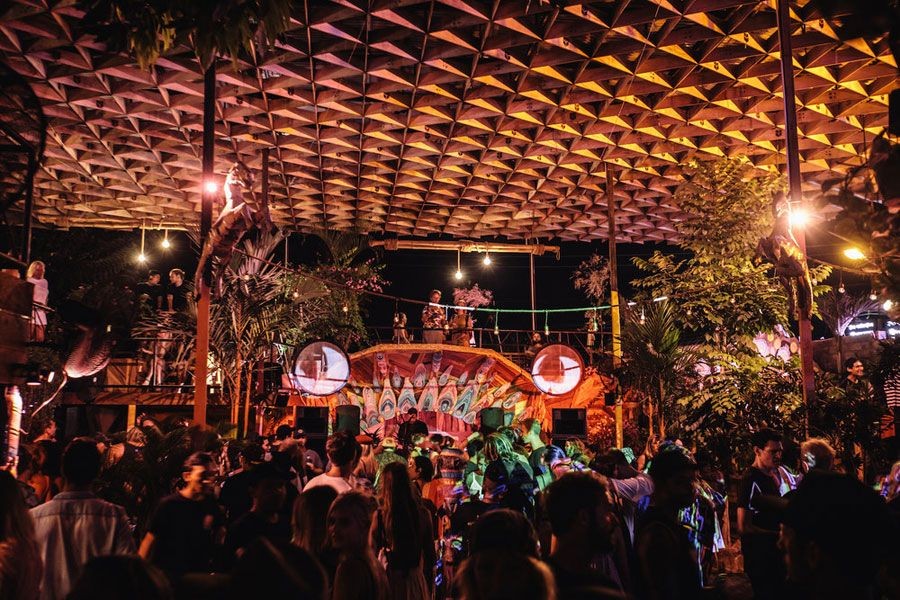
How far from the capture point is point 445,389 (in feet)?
59.4

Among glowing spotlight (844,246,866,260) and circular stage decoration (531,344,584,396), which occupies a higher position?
glowing spotlight (844,246,866,260)

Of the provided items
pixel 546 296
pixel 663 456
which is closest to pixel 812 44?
pixel 663 456

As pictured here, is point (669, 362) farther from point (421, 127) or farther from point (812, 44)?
point (421, 127)

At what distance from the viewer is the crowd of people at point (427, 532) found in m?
1.81

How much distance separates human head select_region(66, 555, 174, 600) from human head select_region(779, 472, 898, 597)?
158 centimetres

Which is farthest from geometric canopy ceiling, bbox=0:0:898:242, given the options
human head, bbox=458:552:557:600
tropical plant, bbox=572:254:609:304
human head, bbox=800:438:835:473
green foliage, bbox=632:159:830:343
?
human head, bbox=458:552:557:600

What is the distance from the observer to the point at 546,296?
29.5m

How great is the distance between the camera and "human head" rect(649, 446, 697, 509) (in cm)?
366

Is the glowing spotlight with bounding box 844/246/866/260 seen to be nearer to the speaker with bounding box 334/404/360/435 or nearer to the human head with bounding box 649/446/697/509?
the human head with bounding box 649/446/697/509

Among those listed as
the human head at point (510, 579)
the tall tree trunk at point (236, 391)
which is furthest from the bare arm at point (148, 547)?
the tall tree trunk at point (236, 391)

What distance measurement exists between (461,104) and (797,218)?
288 inches

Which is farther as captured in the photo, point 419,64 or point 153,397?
point 153,397

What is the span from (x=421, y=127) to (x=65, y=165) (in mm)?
8421

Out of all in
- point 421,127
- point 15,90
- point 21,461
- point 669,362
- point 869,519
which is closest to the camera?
point 869,519
